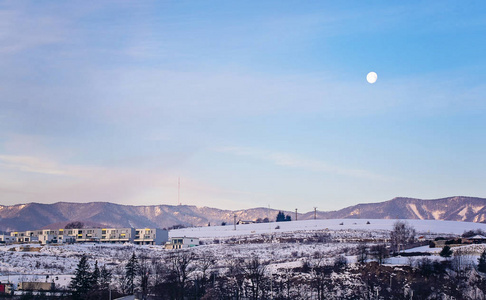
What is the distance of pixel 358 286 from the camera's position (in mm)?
83000

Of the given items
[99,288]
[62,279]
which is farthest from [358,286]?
[62,279]

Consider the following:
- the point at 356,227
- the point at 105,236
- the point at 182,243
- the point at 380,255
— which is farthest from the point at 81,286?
the point at 105,236

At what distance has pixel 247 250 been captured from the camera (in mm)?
132375

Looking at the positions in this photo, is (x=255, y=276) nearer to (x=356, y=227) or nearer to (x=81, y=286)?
(x=81, y=286)

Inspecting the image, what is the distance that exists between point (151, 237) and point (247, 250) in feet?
183

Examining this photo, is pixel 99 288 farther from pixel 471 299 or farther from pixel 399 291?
pixel 471 299

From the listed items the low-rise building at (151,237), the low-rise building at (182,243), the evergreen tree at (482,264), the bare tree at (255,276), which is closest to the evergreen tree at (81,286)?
the bare tree at (255,276)

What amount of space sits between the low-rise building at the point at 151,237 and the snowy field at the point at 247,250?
12188 mm

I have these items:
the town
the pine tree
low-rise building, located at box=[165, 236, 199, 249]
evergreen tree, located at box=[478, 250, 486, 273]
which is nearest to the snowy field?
low-rise building, located at box=[165, 236, 199, 249]

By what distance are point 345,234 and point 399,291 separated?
235 feet

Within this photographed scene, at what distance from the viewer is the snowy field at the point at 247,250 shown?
105 meters

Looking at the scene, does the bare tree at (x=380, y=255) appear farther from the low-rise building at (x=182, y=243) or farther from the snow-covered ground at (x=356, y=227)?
the low-rise building at (x=182, y=243)

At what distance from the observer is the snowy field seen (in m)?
105

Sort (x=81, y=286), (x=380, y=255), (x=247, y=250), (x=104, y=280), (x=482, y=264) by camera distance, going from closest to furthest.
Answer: (x=81, y=286)
(x=104, y=280)
(x=482, y=264)
(x=380, y=255)
(x=247, y=250)
